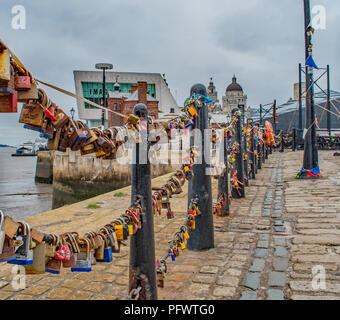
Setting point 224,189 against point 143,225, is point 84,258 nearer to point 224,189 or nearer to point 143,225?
point 143,225

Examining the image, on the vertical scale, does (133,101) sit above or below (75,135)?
above

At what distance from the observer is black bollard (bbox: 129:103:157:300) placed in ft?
7.15

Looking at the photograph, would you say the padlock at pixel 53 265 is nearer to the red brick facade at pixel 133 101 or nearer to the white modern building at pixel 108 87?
the red brick facade at pixel 133 101

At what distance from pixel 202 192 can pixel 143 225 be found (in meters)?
1.74

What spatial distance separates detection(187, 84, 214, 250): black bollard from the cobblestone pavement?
0.15 meters

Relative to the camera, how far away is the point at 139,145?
216 centimetres

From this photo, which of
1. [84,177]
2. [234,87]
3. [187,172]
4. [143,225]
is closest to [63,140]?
[143,225]

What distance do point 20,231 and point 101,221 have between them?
413 centimetres

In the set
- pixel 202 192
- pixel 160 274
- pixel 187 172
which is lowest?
pixel 160 274

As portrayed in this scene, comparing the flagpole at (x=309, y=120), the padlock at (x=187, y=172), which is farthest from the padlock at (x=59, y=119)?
the flagpole at (x=309, y=120)

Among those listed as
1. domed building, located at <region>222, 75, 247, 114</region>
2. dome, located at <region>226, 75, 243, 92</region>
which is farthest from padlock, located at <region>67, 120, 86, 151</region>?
dome, located at <region>226, 75, 243, 92</region>

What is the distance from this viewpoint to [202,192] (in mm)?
3830

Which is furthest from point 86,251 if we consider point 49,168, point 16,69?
point 49,168

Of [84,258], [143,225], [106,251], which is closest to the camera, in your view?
[84,258]
